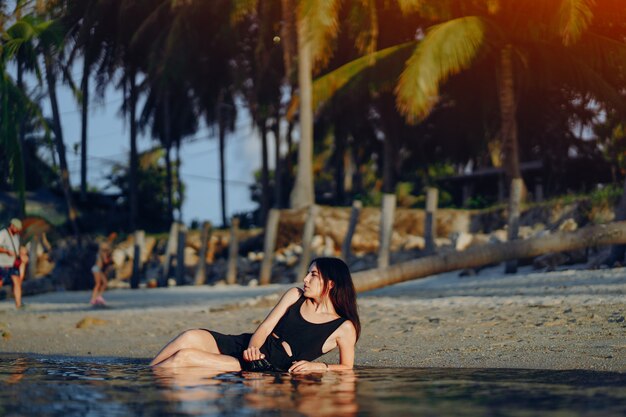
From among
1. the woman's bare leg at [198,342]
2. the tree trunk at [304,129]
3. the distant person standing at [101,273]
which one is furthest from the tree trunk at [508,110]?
the woman's bare leg at [198,342]

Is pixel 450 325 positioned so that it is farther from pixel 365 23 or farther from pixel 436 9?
pixel 436 9

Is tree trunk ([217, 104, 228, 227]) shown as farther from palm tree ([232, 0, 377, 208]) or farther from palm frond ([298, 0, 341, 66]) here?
palm frond ([298, 0, 341, 66])

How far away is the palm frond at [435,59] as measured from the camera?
17.8 meters

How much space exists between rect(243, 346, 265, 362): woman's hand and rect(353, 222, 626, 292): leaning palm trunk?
16.6 feet

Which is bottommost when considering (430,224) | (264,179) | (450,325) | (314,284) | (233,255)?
(450,325)

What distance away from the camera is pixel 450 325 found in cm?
925

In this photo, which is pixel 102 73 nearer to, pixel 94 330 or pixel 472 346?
pixel 94 330

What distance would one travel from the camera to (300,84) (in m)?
22.8

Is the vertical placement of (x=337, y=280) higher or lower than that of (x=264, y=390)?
higher

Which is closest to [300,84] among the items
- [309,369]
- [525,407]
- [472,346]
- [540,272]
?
[540,272]

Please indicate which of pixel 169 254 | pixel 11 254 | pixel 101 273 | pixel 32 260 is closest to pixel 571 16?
pixel 101 273

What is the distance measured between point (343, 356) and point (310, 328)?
11.4 inches

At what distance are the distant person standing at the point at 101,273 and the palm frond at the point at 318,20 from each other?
6246mm

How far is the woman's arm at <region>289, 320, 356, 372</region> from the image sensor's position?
6.37 meters
